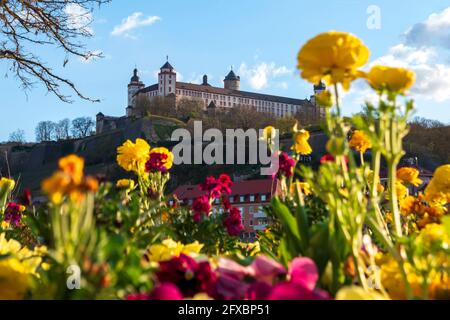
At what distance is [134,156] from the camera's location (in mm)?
3785

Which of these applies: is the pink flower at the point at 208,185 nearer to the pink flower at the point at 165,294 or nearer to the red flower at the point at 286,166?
the red flower at the point at 286,166

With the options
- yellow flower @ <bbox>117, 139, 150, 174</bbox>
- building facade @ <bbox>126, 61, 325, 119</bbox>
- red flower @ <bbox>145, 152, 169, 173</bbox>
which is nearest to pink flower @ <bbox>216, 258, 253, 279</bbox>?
red flower @ <bbox>145, 152, 169, 173</bbox>

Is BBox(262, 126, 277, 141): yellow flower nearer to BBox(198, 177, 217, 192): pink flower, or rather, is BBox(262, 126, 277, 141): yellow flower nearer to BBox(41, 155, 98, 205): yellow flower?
BBox(198, 177, 217, 192): pink flower

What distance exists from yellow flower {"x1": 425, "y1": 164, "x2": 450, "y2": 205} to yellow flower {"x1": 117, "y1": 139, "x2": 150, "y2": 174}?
1839 millimetres

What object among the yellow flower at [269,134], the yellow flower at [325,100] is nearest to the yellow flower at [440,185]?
the yellow flower at [269,134]

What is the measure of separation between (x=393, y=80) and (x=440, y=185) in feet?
4.62

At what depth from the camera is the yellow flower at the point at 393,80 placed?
134 centimetres

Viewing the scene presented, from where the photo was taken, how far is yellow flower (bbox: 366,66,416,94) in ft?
4.41

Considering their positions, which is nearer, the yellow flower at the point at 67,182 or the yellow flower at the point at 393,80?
the yellow flower at the point at 67,182

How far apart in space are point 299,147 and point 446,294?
1.85m

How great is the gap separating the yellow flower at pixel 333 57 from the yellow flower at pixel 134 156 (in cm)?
252

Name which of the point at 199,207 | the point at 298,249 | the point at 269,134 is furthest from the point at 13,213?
the point at 298,249

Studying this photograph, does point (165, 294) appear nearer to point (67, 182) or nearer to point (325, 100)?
point (67, 182)
